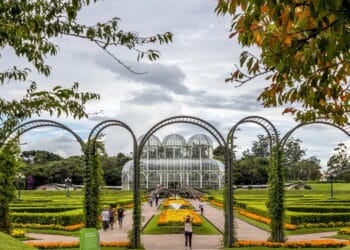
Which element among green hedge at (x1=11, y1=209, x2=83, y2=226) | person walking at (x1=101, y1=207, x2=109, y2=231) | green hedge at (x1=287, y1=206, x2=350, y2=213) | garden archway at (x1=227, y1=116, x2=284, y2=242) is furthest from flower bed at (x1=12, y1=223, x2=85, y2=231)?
green hedge at (x1=287, y1=206, x2=350, y2=213)

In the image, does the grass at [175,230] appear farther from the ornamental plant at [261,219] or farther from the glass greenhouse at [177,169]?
the glass greenhouse at [177,169]

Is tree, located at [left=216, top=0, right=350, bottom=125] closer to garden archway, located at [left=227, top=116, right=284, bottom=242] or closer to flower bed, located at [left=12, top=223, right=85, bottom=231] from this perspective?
garden archway, located at [left=227, top=116, right=284, bottom=242]

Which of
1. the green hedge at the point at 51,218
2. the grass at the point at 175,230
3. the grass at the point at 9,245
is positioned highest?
the grass at the point at 9,245

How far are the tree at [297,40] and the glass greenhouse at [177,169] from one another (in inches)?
2105

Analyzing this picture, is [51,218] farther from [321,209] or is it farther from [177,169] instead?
[177,169]

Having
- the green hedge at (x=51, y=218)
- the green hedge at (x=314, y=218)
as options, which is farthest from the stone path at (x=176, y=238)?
the green hedge at (x=51, y=218)

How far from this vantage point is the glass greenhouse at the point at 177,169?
59.2 m

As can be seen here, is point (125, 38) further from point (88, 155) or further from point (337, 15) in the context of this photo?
point (88, 155)

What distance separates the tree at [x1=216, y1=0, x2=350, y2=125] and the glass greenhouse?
53474 millimetres

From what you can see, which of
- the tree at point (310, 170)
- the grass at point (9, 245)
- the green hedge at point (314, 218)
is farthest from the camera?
the tree at point (310, 170)

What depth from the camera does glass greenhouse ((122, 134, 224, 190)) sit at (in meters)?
59.2

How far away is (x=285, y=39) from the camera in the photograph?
3.35 m

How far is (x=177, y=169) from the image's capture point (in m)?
60.5

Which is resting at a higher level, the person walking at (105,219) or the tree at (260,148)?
the tree at (260,148)
